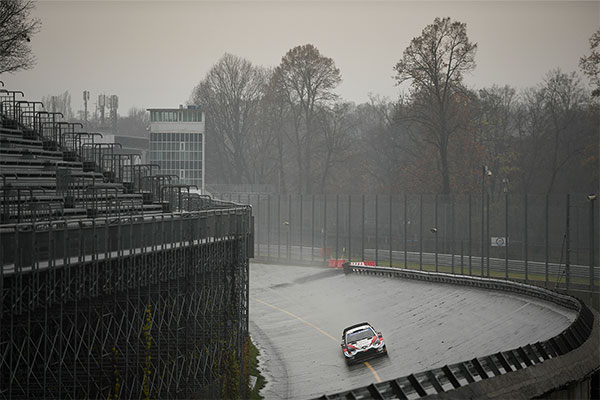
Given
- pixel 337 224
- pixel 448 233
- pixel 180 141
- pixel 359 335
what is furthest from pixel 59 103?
pixel 359 335

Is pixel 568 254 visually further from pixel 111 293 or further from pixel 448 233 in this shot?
pixel 111 293

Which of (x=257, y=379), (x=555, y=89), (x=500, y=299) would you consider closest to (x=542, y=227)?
(x=500, y=299)

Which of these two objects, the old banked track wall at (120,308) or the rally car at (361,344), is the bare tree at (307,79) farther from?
the old banked track wall at (120,308)

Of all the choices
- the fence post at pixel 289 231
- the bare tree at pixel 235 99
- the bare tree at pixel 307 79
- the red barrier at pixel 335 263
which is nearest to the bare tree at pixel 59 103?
the bare tree at pixel 235 99

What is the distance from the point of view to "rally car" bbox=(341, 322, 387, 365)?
29641 millimetres

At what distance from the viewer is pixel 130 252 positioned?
1661cm

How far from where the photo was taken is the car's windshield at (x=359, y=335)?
30.2 meters

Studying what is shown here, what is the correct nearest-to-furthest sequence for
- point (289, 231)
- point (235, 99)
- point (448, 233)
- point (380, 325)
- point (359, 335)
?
point (359, 335) → point (380, 325) → point (448, 233) → point (289, 231) → point (235, 99)

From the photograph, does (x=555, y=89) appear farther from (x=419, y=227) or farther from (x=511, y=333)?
(x=511, y=333)

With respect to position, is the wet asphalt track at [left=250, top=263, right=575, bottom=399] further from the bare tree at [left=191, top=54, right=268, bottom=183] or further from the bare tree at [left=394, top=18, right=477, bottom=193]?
the bare tree at [left=191, top=54, right=268, bottom=183]

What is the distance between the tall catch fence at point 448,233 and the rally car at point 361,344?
1356 cm

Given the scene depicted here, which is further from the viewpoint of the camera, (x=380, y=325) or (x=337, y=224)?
(x=337, y=224)

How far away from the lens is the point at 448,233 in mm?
51188

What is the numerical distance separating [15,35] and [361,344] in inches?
790
